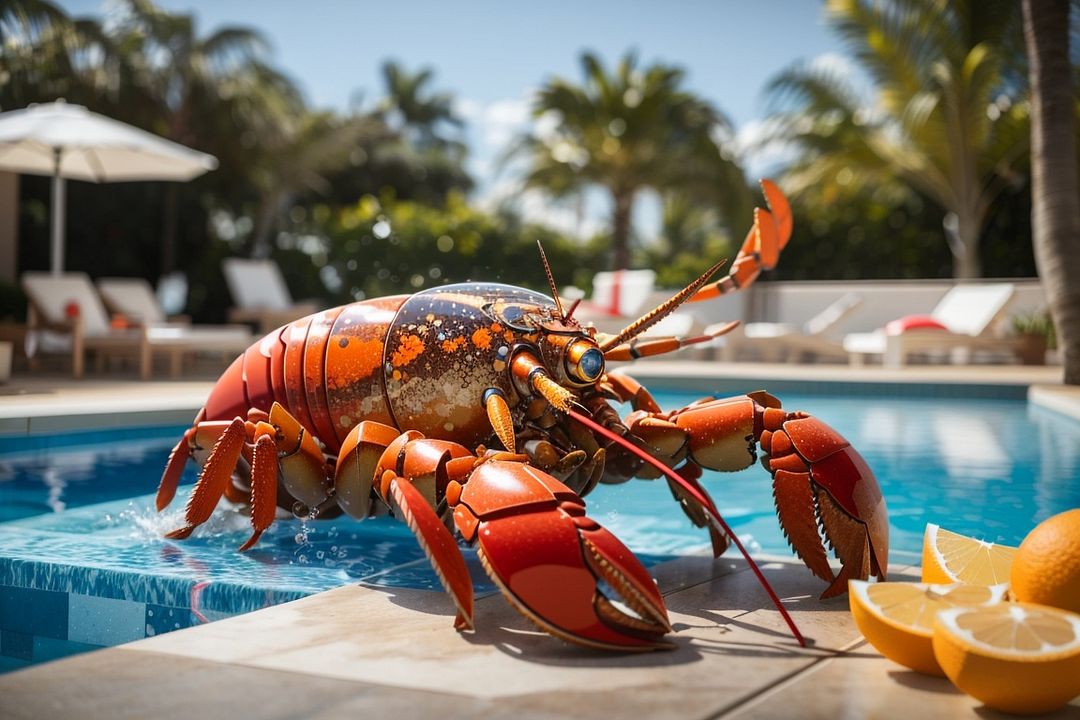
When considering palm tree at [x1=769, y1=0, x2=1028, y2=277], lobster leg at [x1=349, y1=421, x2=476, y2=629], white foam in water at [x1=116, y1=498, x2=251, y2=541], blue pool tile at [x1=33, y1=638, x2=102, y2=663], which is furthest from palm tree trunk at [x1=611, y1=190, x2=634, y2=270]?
blue pool tile at [x1=33, y1=638, x2=102, y2=663]

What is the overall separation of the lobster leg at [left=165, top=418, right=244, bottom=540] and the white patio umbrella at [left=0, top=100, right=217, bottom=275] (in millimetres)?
9433

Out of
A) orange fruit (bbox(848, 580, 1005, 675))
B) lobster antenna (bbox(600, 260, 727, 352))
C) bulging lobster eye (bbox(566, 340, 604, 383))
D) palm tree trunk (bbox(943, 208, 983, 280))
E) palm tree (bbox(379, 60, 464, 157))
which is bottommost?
orange fruit (bbox(848, 580, 1005, 675))

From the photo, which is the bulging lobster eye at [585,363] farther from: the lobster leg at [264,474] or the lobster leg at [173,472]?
the lobster leg at [173,472]

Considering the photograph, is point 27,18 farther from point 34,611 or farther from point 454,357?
point 454,357

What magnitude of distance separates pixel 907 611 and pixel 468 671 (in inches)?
42.1

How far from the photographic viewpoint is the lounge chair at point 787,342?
16766 millimetres

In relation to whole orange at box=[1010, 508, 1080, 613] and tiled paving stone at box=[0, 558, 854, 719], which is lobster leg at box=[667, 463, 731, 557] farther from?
whole orange at box=[1010, 508, 1080, 613]

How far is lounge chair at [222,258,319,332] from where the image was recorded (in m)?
16.4

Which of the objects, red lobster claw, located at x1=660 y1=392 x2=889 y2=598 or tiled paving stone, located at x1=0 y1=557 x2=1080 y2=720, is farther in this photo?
red lobster claw, located at x1=660 y1=392 x2=889 y2=598

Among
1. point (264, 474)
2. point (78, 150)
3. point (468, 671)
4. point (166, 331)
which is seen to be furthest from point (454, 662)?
point (78, 150)

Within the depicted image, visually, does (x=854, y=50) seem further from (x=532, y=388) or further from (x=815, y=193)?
(x=532, y=388)

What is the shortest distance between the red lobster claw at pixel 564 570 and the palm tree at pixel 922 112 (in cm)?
1867

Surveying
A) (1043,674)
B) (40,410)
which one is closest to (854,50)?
(40,410)

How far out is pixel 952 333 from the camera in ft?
51.2
